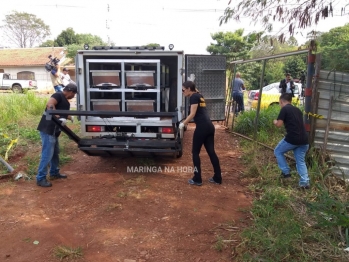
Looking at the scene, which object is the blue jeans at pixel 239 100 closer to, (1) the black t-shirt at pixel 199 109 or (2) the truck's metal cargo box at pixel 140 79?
(2) the truck's metal cargo box at pixel 140 79

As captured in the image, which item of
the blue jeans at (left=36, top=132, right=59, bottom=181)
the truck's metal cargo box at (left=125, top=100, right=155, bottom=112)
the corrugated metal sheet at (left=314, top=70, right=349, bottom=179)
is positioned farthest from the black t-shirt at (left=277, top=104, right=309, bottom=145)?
the blue jeans at (left=36, top=132, right=59, bottom=181)

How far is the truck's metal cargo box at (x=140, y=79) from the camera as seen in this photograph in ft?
19.8

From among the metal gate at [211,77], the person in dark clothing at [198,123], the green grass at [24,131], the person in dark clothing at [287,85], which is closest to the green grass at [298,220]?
the person in dark clothing at [198,123]

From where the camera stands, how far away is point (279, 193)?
4.54 meters

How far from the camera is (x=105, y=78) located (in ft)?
19.9

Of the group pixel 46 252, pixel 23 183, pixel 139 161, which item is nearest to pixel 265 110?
pixel 139 161

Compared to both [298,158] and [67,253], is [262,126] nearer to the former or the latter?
[298,158]

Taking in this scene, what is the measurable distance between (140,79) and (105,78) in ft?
2.18

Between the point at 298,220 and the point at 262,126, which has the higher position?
the point at 262,126

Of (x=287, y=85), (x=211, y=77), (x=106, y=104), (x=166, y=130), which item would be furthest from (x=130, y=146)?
A: (x=287, y=85)

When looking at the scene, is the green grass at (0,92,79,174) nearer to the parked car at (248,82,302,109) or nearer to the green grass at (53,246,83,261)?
the green grass at (53,246,83,261)

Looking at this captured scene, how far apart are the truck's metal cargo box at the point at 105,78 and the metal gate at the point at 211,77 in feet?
5.58

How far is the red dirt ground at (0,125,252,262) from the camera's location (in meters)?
3.36

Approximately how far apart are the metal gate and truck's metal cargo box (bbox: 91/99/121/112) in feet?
5.16
